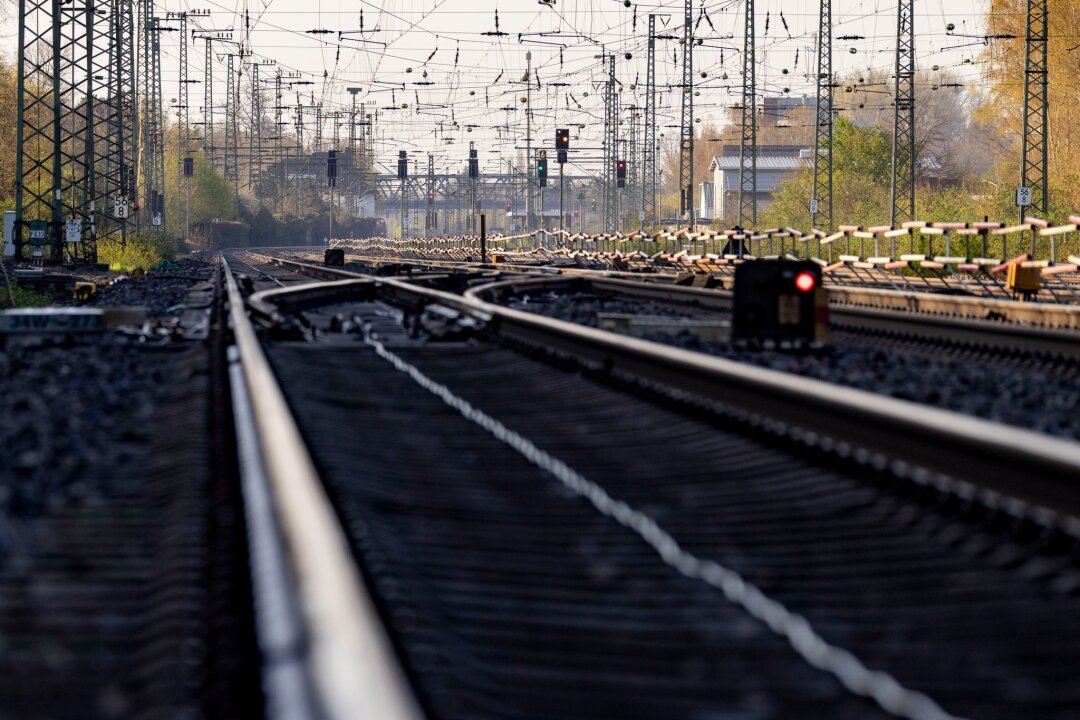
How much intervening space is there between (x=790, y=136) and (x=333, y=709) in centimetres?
19728

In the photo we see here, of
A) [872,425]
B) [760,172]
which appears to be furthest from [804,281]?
[760,172]

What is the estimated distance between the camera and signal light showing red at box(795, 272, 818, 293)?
39.7 ft

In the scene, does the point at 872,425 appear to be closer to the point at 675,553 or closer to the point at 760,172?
the point at 675,553

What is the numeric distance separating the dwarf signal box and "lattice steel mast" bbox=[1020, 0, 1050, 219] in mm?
32671

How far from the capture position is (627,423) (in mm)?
8188

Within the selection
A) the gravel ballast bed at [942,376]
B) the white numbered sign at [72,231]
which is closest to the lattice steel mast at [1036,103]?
the white numbered sign at [72,231]

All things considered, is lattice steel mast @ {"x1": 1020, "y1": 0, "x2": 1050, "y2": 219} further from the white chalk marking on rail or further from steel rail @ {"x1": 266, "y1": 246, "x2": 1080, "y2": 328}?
the white chalk marking on rail

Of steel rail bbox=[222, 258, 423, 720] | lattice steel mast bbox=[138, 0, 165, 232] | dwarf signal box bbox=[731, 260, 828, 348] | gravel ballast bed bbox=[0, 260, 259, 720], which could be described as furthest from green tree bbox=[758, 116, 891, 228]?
steel rail bbox=[222, 258, 423, 720]

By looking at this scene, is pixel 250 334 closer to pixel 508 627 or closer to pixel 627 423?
pixel 627 423

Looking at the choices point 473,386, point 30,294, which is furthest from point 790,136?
point 473,386

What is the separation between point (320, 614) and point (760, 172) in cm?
15375

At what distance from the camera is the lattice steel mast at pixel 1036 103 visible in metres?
44.0

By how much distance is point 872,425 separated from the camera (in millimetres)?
6270

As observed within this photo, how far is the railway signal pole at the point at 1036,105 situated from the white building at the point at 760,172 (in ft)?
257
